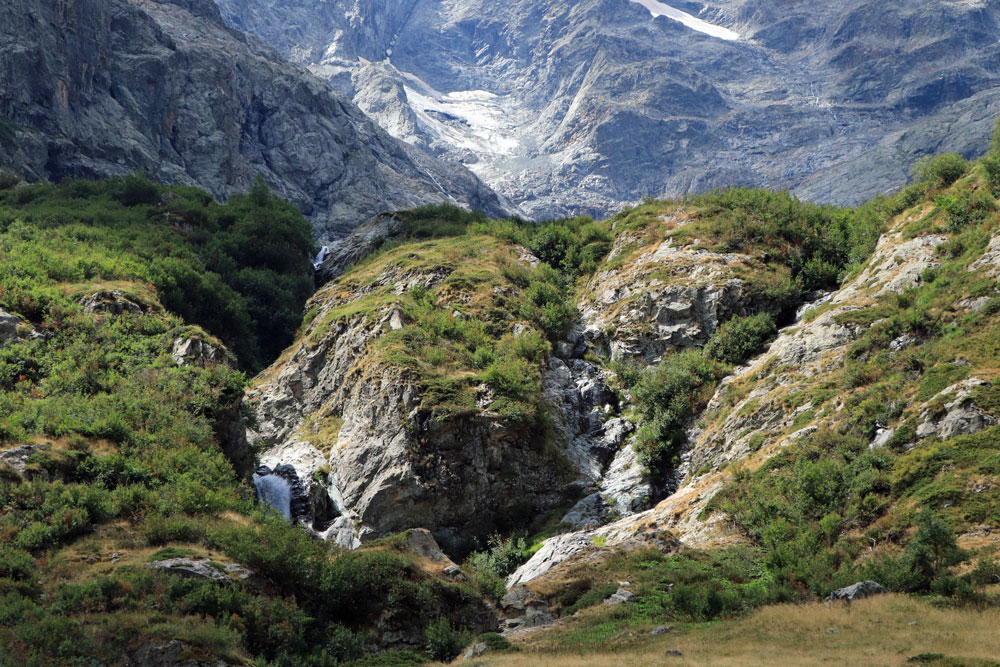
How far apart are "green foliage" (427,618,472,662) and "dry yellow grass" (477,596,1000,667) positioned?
6.82ft

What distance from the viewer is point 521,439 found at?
32469 millimetres

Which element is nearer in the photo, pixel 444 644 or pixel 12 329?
pixel 444 644

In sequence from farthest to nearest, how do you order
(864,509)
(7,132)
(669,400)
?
(7,132), (669,400), (864,509)

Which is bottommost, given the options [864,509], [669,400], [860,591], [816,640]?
[816,640]

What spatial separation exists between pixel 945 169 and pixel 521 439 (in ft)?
83.9

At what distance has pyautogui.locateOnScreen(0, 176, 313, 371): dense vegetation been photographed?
42.8 m

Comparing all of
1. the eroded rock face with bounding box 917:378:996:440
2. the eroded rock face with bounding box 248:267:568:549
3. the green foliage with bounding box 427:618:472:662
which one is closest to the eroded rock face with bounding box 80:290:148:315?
the eroded rock face with bounding box 248:267:568:549

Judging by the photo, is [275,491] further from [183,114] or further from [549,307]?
[183,114]

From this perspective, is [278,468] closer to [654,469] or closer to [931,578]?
[654,469]

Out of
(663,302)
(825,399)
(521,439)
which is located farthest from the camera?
(663,302)

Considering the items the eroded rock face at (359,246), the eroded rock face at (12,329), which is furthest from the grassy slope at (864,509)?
the eroded rock face at (359,246)

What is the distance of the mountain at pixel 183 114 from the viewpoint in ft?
283

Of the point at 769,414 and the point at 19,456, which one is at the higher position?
the point at 19,456

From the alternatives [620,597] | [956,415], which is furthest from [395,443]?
[956,415]
